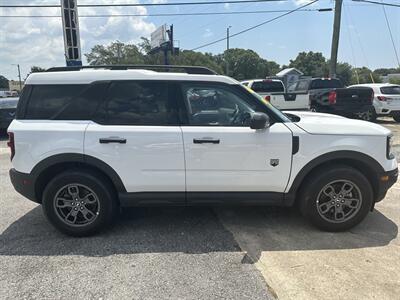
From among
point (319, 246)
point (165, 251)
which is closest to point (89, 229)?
point (165, 251)

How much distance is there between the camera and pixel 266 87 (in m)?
16.3

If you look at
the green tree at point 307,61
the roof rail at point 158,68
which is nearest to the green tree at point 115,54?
the green tree at point 307,61

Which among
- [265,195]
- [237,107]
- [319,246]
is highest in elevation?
[237,107]

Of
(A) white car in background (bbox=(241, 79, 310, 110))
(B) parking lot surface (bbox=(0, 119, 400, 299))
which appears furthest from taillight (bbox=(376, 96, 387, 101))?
(B) parking lot surface (bbox=(0, 119, 400, 299))

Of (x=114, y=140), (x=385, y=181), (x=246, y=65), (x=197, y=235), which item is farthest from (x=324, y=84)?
(x=246, y=65)

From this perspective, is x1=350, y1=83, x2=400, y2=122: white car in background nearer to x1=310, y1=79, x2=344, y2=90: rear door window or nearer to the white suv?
x1=310, y1=79, x2=344, y2=90: rear door window

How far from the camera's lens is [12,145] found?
4.45 m

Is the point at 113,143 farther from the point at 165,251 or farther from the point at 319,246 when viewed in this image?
the point at 319,246

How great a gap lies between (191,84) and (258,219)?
1871 millimetres

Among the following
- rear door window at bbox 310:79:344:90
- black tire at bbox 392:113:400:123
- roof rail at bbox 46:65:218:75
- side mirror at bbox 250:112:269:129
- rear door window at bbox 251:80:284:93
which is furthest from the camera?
rear door window at bbox 310:79:344:90

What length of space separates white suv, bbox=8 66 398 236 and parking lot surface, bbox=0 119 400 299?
349 mm

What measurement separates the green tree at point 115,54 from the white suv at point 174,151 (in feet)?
212

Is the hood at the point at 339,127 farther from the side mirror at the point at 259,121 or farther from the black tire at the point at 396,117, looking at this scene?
the black tire at the point at 396,117

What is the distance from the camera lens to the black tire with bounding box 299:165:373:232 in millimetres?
4422
